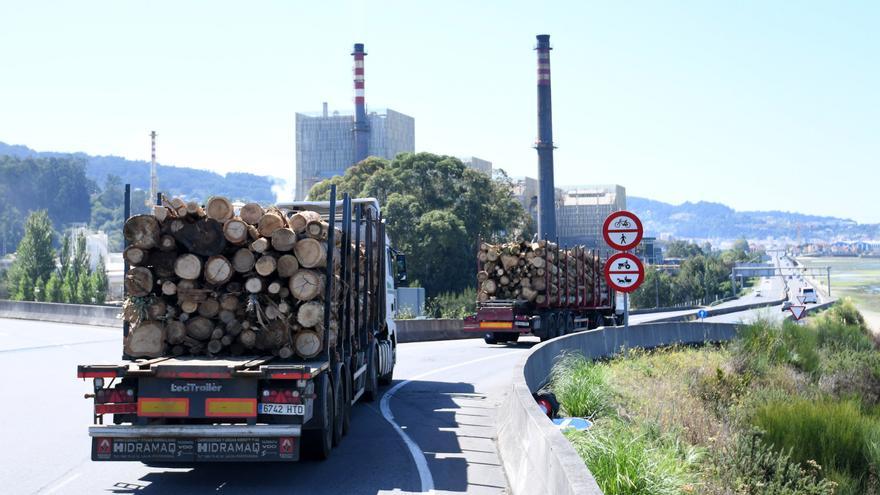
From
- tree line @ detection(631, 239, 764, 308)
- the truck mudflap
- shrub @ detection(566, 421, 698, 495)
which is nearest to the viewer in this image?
shrub @ detection(566, 421, 698, 495)

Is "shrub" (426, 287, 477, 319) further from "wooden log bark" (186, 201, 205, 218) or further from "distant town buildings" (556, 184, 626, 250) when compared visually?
"distant town buildings" (556, 184, 626, 250)

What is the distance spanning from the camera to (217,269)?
37.5ft

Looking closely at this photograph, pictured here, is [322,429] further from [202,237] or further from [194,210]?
[194,210]

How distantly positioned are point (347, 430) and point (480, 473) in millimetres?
2820

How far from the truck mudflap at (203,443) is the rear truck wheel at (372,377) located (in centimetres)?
624

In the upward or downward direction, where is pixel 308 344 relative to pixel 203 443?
upward

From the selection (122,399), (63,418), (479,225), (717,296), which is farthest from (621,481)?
(717,296)

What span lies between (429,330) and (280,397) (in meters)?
28.3

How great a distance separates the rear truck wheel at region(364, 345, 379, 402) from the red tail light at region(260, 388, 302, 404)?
6.06 m

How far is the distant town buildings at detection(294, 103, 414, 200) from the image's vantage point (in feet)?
536

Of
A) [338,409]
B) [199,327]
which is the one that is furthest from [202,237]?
[338,409]

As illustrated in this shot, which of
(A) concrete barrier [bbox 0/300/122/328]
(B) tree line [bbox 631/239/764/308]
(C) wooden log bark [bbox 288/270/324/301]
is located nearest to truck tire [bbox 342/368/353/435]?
(C) wooden log bark [bbox 288/270/324/301]

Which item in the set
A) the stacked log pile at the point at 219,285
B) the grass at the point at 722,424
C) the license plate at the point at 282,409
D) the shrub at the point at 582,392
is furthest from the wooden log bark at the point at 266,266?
the shrub at the point at 582,392

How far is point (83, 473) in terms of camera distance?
11.0 m
